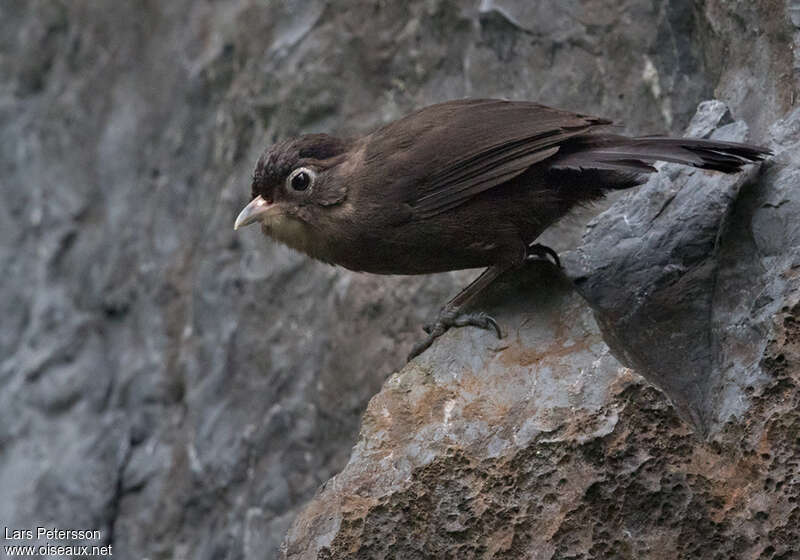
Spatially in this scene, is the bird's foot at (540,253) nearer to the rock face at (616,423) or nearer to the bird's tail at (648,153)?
the rock face at (616,423)

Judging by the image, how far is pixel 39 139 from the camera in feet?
26.9

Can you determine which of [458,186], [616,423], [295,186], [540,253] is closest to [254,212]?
[295,186]

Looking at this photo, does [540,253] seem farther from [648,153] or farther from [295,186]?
[295,186]

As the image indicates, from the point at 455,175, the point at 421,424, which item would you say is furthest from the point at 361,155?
the point at 421,424

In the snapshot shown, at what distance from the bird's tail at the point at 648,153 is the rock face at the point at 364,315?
0.56 feet

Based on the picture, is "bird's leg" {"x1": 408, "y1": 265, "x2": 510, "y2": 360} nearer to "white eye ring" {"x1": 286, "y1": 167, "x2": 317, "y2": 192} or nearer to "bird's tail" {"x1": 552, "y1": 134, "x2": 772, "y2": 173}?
"bird's tail" {"x1": 552, "y1": 134, "x2": 772, "y2": 173}

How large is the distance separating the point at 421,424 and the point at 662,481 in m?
0.83

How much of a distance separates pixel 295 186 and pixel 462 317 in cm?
90

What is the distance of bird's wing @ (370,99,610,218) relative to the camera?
406 centimetres

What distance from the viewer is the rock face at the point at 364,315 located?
3359mm

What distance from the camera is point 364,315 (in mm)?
5766

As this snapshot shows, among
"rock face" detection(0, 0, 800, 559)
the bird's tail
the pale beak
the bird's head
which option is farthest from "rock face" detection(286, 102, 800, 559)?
the pale beak

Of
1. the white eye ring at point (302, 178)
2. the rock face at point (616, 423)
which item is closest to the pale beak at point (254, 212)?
the white eye ring at point (302, 178)

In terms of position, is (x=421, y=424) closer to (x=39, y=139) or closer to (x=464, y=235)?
(x=464, y=235)
